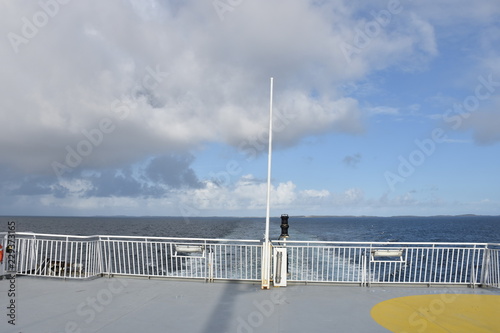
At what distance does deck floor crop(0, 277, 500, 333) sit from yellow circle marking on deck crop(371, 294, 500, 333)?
215 millimetres

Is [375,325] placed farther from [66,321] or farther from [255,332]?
[66,321]

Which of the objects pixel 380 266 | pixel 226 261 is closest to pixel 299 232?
pixel 380 266

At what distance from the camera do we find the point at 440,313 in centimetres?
649

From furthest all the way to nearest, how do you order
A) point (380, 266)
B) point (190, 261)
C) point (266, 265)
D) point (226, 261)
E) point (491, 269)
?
point (380, 266) < point (190, 261) < point (226, 261) < point (491, 269) < point (266, 265)

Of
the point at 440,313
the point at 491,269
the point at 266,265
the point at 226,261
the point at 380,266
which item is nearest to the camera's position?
the point at 440,313

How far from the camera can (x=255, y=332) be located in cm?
547

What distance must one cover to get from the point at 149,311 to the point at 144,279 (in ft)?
9.67

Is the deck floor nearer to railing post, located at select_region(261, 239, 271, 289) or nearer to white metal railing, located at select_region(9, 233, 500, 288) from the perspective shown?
railing post, located at select_region(261, 239, 271, 289)

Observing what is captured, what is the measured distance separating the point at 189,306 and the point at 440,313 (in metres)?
4.22

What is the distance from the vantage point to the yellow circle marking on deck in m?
5.75

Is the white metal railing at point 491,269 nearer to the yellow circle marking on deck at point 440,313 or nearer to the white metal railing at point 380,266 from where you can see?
the white metal railing at point 380,266

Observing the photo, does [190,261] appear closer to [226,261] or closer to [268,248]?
[226,261]

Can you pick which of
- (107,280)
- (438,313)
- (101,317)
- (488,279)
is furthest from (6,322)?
(488,279)

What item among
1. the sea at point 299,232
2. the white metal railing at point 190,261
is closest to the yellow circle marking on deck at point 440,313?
the white metal railing at point 190,261
